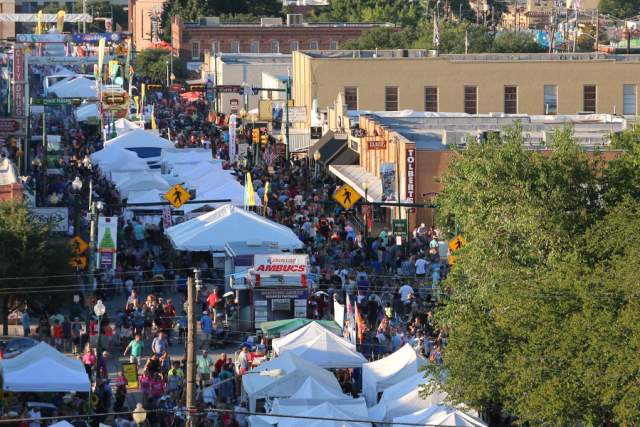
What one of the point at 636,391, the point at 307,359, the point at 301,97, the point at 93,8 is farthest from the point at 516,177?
the point at 93,8

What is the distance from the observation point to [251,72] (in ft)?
303

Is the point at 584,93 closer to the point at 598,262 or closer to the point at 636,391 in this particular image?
the point at 598,262

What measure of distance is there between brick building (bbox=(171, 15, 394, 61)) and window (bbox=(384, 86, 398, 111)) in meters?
43.9

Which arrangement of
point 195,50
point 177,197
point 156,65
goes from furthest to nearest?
point 195,50, point 156,65, point 177,197

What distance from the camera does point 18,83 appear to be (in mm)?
63219

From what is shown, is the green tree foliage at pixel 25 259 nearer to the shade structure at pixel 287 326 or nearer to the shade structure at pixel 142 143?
the shade structure at pixel 287 326

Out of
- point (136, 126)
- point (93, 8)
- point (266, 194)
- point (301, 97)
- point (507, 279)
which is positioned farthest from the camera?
point (93, 8)

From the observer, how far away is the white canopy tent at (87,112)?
76062mm

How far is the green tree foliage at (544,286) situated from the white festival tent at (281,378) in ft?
7.98

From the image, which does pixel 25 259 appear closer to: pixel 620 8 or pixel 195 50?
pixel 195 50

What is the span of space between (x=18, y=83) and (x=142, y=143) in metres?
6.34

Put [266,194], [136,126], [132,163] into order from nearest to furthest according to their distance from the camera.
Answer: [266,194] < [132,163] < [136,126]

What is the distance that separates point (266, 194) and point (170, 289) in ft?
25.4

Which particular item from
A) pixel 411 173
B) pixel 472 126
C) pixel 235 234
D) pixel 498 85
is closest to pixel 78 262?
pixel 235 234
